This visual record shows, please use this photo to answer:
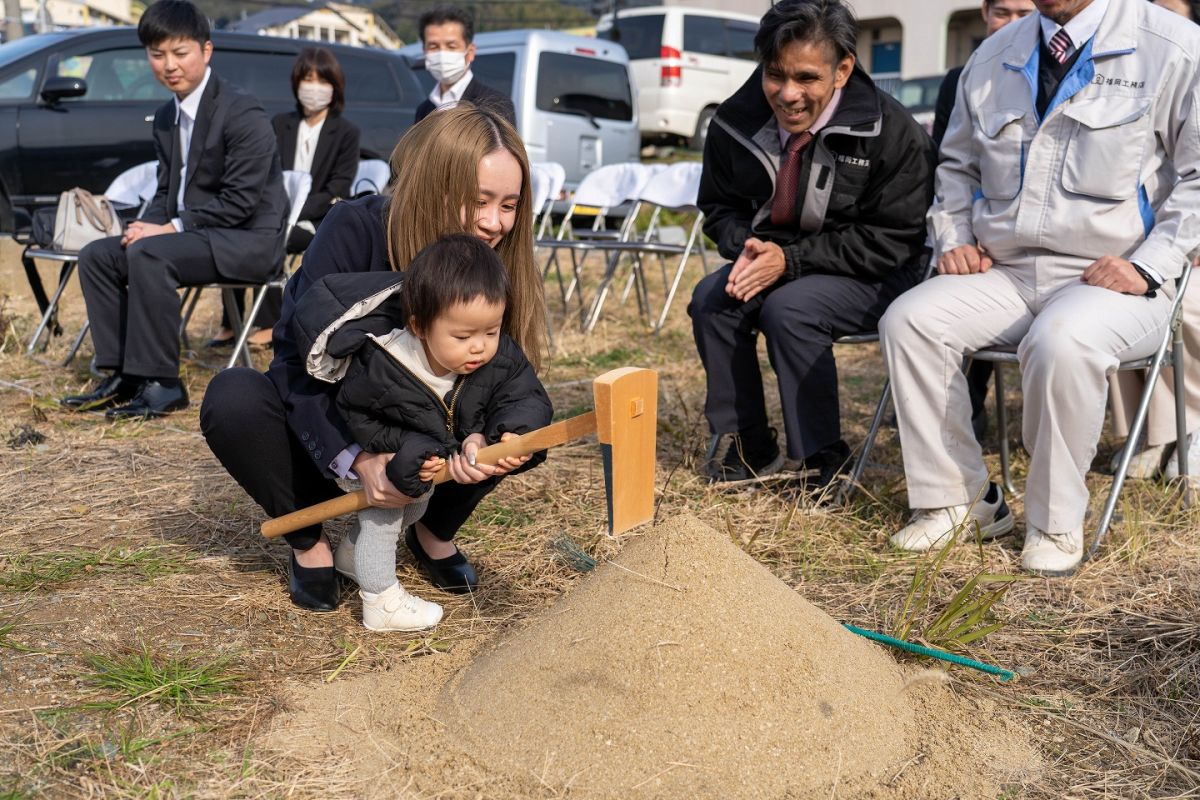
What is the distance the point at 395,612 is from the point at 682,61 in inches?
528

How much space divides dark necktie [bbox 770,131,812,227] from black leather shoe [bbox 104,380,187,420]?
104 inches

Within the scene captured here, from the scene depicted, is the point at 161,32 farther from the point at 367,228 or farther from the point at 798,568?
the point at 798,568

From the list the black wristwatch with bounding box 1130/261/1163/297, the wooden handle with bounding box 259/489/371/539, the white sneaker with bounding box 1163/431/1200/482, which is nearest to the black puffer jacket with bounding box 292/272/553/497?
the wooden handle with bounding box 259/489/371/539


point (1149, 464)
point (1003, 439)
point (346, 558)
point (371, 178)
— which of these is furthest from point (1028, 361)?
point (371, 178)

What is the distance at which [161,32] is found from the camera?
504cm

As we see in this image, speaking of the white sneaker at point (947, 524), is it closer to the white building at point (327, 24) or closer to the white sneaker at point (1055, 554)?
the white sneaker at point (1055, 554)


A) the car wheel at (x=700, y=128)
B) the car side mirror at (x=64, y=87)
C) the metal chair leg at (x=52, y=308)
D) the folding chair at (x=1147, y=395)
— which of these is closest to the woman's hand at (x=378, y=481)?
the folding chair at (x=1147, y=395)

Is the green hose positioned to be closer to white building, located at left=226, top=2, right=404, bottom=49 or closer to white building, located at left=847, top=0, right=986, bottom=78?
white building, located at left=226, top=2, right=404, bottom=49

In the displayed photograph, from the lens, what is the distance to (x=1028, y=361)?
3264mm

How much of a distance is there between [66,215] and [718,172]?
3.25 metres

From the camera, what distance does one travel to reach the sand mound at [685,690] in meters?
2.16

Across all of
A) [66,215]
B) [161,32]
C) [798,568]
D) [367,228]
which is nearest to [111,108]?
[66,215]

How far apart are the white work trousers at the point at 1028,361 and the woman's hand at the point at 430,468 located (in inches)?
61.8

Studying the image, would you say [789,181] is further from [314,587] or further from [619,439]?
[314,587]
